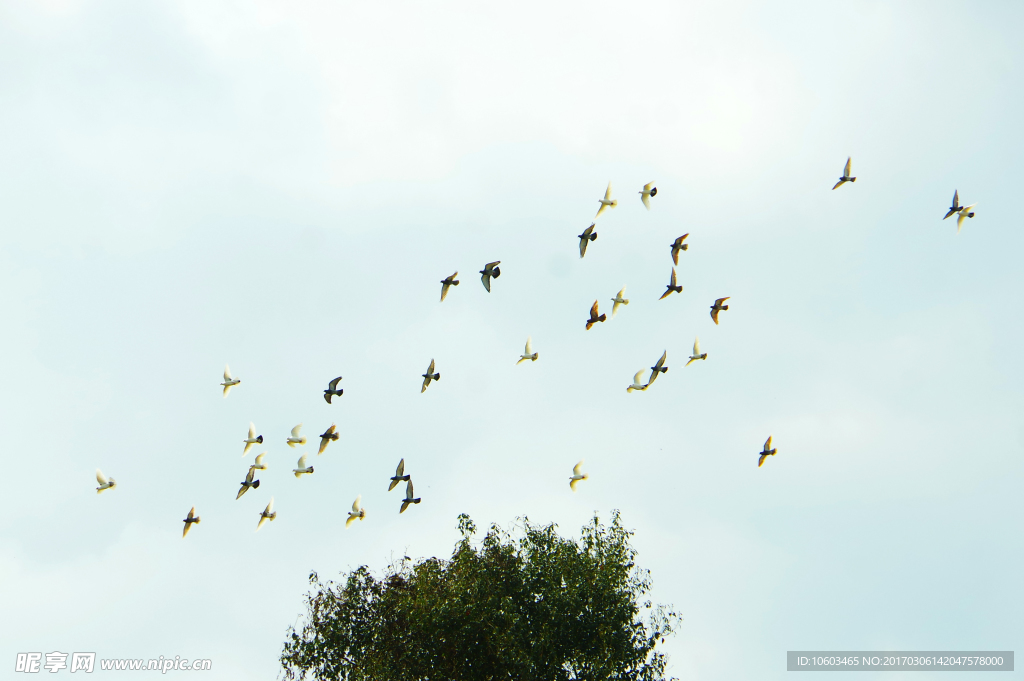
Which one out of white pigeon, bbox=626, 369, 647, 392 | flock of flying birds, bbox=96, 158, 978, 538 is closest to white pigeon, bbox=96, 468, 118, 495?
flock of flying birds, bbox=96, 158, 978, 538

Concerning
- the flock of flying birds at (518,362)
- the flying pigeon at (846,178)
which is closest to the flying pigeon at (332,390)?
the flock of flying birds at (518,362)

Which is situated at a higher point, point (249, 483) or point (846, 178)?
point (846, 178)

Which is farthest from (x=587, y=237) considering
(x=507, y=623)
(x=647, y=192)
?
(x=507, y=623)

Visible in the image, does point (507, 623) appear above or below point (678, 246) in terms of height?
below

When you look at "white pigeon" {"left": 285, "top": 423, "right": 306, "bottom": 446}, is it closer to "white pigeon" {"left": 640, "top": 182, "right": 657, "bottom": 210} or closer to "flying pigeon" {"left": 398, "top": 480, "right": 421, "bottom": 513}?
"flying pigeon" {"left": 398, "top": 480, "right": 421, "bottom": 513}

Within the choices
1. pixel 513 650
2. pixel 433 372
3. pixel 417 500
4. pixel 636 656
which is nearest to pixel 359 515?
pixel 417 500

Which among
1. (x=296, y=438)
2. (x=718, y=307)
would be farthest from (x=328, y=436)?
(x=718, y=307)

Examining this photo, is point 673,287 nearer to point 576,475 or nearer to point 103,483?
point 576,475

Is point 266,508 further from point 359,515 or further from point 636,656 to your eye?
point 636,656

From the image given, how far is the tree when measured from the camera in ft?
117

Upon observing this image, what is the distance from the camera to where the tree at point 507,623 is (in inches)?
1399

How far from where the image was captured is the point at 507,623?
36.3 metres

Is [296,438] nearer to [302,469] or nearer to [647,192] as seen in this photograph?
[302,469]

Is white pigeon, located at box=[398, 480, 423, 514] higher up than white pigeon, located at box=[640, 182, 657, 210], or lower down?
lower down
